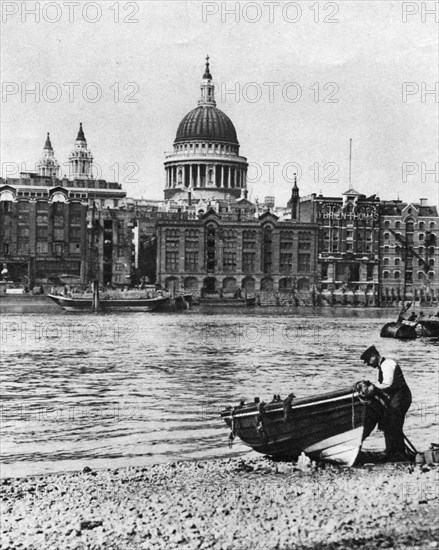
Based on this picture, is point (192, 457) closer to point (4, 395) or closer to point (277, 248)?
point (4, 395)

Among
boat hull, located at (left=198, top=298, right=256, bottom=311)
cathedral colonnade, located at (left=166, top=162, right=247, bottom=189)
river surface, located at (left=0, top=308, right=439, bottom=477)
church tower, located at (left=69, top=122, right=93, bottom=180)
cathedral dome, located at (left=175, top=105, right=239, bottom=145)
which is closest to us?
river surface, located at (left=0, top=308, right=439, bottom=477)

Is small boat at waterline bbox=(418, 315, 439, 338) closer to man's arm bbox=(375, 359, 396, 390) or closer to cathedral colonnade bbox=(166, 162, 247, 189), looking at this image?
man's arm bbox=(375, 359, 396, 390)

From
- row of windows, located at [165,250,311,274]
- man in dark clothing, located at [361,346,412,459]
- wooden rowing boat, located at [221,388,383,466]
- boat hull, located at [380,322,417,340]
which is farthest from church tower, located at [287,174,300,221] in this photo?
man in dark clothing, located at [361,346,412,459]

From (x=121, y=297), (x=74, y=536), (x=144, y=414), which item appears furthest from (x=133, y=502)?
(x=121, y=297)

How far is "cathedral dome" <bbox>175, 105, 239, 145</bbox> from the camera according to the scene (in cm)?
11325

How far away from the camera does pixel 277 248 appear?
93.8 metres

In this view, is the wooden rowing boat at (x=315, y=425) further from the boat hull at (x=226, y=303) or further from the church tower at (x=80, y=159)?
the church tower at (x=80, y=159)

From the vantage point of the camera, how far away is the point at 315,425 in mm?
13492

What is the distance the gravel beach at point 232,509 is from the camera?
10156mm

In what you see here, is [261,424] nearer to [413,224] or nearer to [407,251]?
[413,224]

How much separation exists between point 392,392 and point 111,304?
Answer: 61.9 m

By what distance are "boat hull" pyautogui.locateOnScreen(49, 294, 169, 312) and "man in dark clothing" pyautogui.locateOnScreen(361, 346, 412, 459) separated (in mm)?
58938

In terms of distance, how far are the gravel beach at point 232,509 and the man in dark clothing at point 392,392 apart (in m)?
0.52

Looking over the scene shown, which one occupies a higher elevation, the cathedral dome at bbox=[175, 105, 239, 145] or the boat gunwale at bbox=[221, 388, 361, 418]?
the cathedral dome at bbox=[175, 105, 239, 145]
